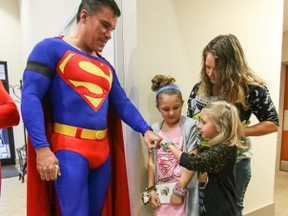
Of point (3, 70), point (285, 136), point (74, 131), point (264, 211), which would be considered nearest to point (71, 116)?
point (74, 131)

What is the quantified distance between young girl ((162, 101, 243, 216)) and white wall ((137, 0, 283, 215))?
46cm

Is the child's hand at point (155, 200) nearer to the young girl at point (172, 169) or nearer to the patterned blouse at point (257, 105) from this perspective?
the young girl at point (172, 169)

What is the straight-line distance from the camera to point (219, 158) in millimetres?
1096

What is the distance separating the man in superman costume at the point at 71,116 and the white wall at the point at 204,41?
0.36 metres

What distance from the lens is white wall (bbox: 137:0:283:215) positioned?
1.50 meters

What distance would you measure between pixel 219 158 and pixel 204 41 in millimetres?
960

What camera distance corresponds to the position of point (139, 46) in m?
1.46

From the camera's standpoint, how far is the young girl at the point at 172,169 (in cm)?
132

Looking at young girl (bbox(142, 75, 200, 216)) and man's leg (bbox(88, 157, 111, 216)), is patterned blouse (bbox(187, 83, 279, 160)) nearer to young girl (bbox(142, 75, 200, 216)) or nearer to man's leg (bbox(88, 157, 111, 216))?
young girl (bbox(142, 75, 200, 216))

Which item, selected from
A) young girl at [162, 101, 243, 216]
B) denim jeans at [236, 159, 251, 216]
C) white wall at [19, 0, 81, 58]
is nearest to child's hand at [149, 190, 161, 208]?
young girl at [162, 101, 243, 216]

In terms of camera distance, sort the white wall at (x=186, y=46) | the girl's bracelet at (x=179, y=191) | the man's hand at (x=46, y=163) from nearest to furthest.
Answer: the man's hand at (x=46, y=163) → the girl's bracelet at (x=179, y=191) → the white wall at (x=186, y=46)

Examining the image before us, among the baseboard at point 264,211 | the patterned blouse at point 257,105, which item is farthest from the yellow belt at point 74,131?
the baseboard at point 264,211

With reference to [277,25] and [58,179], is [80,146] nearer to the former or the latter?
[58,179]

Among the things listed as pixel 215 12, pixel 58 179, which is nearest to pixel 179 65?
pixel 215 12
